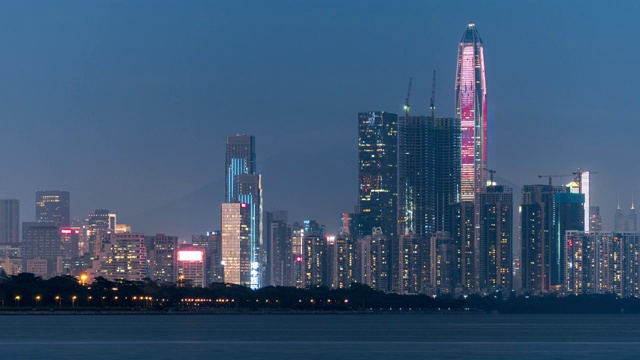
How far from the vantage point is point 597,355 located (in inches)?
4520

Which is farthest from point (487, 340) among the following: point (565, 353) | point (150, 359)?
point (150, 359)

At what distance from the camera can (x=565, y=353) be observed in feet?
383

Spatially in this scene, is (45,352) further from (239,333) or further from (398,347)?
(239,333)

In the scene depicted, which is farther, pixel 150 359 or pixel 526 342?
pixel 526 342

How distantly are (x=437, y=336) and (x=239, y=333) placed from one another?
21.4 meters

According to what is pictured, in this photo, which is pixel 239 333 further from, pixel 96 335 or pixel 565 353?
pixel 565 353

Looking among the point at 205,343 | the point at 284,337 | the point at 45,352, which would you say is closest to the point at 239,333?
the point at 284,337

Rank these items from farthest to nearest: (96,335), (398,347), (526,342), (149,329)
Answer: (149,329)
(96,335)
(526,342)
(398,347)

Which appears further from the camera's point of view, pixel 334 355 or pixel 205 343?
pixel 205 343

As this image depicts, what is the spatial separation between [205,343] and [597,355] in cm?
3589

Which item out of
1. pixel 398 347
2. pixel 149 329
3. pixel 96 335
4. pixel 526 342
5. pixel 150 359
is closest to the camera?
pixel 150 359

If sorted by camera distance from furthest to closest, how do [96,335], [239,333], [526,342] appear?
[239,333] < [96,335] < [526,342]

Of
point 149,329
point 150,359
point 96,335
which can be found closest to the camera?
point 150,359

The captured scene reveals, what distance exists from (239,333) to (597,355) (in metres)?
55.1
